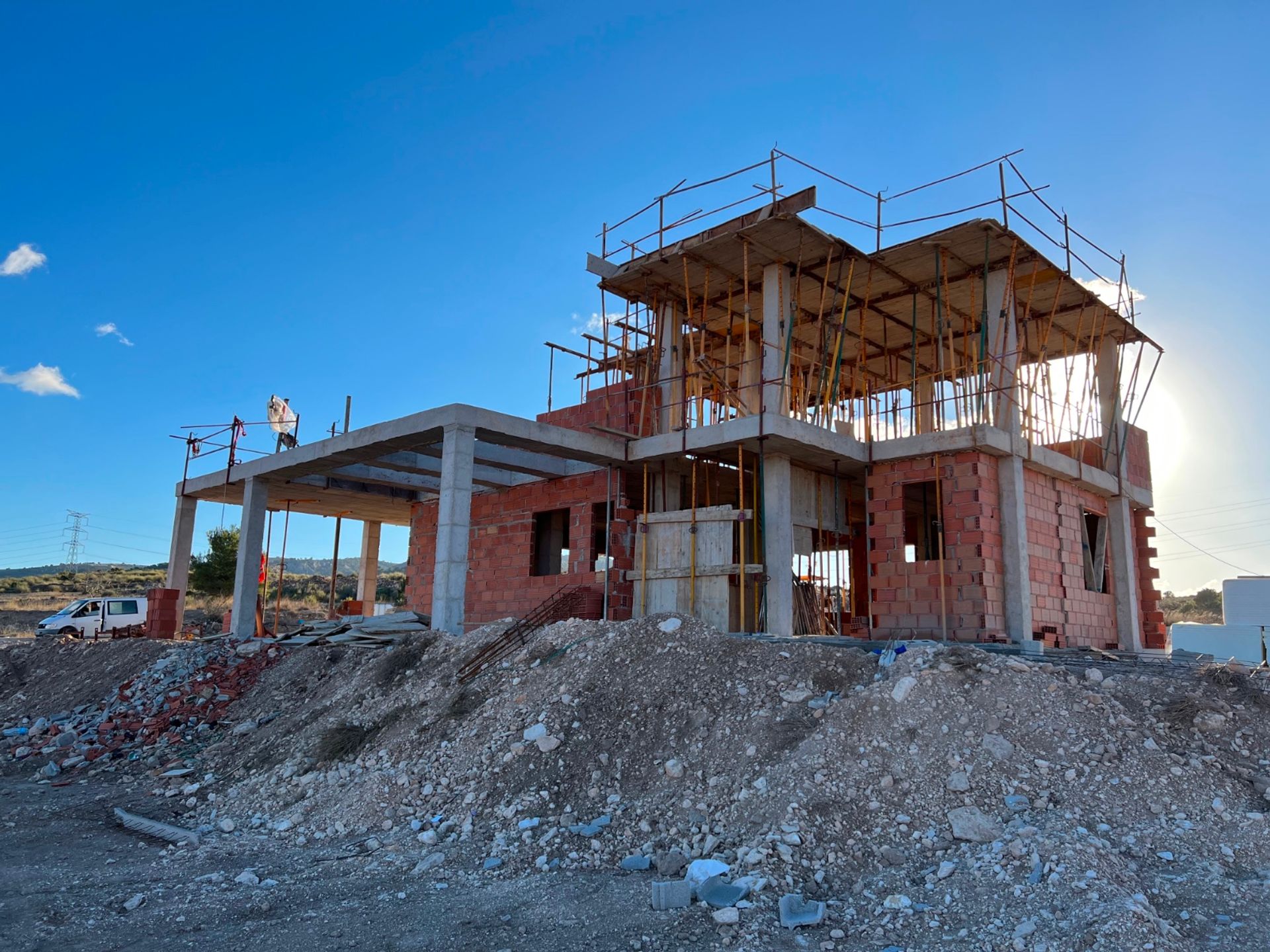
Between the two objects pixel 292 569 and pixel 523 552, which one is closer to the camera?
pixel 523 552

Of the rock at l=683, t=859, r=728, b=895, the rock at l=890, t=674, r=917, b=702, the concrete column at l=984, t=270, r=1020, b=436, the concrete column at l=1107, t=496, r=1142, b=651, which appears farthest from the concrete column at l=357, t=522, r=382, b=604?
the rock at l=683, t=859, r=728, b=895

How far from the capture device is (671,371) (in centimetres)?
1620

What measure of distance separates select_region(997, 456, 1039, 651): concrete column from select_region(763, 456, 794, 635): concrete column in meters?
3.18

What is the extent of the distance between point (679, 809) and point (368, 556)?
18165mm

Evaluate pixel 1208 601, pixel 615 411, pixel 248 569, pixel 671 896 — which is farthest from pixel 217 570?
pixel 1208 601

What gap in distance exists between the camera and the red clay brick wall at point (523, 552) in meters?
15.6

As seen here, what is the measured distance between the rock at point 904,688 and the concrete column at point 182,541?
16.6 meters

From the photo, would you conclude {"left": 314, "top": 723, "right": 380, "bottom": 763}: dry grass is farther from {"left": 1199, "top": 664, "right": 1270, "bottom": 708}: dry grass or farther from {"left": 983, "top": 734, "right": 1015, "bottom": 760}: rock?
{"left": 1199, "top": 664, "right": 1270, "bottom": 708}: dry grass

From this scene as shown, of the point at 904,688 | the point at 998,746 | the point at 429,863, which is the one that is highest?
the point at 904,688

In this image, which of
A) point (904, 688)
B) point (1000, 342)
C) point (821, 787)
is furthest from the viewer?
point (1000, 342)

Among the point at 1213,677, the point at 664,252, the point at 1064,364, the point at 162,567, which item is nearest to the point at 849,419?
the point at 1064,364

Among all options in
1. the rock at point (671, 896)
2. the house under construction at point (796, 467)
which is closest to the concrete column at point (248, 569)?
the house under construction at point (796, 467)

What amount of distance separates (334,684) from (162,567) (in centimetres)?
6937

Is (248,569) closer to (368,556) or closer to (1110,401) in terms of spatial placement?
(368,556)
